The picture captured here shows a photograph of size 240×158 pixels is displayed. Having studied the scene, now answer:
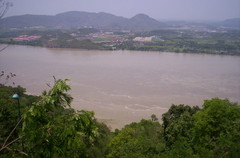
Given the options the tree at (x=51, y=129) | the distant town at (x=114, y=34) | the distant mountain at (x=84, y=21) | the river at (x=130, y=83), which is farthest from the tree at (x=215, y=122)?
the distant mountain at (x=84, y=21)

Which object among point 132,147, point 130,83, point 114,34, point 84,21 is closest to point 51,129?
point 132,147

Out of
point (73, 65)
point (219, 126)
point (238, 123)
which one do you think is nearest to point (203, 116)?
point (219, 126)

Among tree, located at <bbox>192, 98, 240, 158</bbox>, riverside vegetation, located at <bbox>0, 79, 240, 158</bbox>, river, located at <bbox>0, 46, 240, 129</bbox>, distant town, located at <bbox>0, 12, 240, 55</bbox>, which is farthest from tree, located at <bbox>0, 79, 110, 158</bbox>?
river, located at <bbox>0, 46, 240, 129</bbox>

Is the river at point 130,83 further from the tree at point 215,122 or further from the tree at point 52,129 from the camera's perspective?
the tree at point 52,129

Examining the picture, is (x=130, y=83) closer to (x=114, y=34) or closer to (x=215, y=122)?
(x=215, y=122)

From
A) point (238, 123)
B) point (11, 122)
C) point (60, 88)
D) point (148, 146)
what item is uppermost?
point (60, 88)

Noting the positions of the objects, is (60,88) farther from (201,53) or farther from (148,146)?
(201,53)
